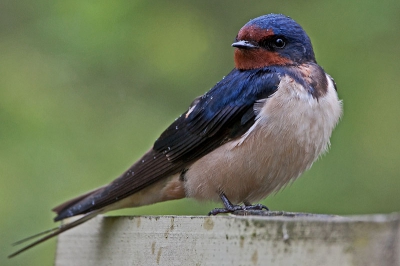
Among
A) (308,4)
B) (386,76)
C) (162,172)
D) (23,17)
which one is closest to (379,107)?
(386,76)

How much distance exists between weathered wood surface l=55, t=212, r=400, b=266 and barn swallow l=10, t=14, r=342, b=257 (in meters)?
0.43

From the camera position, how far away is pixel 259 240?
164cm

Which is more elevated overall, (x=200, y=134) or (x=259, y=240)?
(x=200, y=134)

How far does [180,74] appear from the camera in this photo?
430cm

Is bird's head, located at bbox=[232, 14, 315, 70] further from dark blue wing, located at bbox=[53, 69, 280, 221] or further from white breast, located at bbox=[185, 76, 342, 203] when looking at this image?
white breast, located at bbox=[185, 76, 342, 203]

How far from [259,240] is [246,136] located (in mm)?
1061

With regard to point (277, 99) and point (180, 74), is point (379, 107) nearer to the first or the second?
point (180, 74)

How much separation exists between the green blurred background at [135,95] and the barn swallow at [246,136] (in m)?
1.05

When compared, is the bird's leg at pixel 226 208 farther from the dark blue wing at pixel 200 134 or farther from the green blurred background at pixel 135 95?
the green blurred background at pixel 135 95

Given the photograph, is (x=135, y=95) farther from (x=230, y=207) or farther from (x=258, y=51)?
(x=230, y=207)

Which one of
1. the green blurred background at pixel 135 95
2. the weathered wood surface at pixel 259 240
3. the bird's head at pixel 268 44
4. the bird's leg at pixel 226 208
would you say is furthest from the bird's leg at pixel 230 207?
the green blurred background at pixel 135 95

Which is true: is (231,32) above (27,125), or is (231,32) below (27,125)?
above

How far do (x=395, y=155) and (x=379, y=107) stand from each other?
31 cm

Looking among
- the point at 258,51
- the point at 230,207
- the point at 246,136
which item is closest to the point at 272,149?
the point at 246,136
